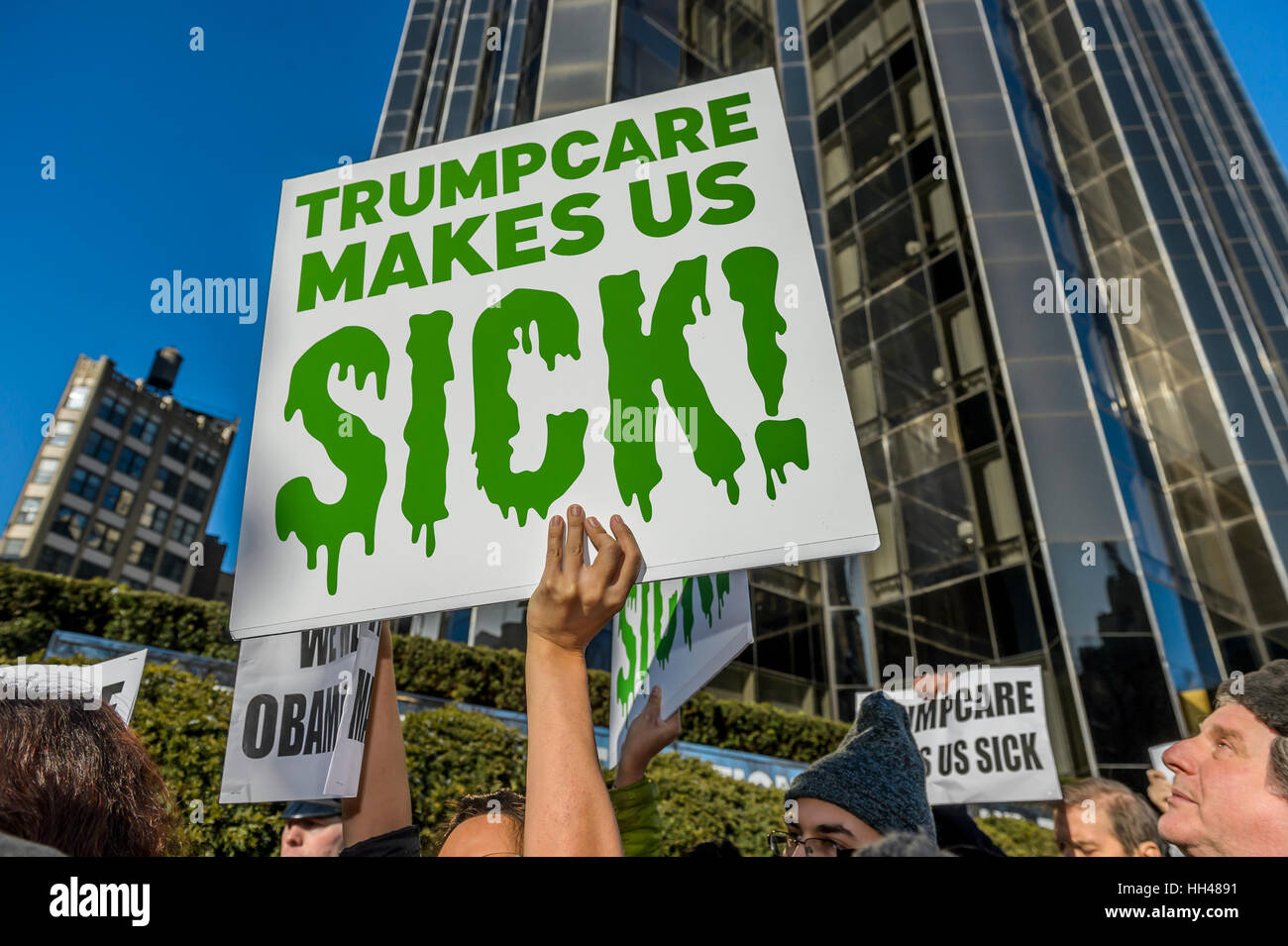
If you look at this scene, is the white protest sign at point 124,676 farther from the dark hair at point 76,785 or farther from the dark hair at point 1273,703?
the dark hair at point 1273,703

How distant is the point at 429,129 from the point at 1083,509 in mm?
28050

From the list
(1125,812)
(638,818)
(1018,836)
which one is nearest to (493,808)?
(638,818)

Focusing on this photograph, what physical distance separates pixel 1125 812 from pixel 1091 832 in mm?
189

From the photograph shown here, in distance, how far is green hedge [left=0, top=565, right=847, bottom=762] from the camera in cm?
855

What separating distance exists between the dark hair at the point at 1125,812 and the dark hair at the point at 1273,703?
2249mm

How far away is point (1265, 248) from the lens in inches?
1108

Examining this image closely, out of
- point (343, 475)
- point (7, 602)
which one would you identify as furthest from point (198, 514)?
point (343, 475)

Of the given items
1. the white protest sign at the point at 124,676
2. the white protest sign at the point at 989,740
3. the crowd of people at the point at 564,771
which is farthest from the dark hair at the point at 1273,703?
the white protest sign at the point at 989,740

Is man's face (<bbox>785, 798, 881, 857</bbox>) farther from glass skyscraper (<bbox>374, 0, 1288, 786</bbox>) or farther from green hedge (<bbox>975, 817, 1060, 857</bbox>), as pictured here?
glass skyscraper (<bbox>374, 0, 1288, 786</bbox>)

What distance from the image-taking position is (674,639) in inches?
103

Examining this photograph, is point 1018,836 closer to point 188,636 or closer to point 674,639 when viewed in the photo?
point 674,639

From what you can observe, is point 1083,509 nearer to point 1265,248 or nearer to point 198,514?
point 1265,248

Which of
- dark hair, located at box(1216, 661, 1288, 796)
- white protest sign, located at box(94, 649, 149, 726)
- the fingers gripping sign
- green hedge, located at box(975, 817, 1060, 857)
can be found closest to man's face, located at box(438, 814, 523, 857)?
the fingers gripping sign
